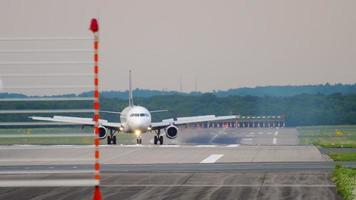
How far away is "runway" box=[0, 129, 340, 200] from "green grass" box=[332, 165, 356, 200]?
28cm

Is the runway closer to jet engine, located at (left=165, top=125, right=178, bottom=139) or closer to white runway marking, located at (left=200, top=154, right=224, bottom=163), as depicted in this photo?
white runway marking, located at (left=200, top=154, right=224, bottom=163)

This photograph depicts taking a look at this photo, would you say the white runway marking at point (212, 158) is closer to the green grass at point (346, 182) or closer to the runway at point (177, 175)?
the runway at point (177, 175)

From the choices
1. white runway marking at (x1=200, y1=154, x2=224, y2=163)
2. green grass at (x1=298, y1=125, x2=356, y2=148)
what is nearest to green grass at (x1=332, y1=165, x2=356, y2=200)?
white runway marking at (x1=200, y1=154, x2=224, y2=163)

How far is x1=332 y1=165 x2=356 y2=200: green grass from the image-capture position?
20561 mm

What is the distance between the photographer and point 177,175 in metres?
29.0

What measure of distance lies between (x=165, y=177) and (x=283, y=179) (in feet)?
13.9

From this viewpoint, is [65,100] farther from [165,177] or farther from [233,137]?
[233,137]

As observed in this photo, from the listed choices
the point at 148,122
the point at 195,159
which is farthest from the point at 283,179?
the point at 148,122

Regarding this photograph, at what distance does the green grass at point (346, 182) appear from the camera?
2056 centimetres

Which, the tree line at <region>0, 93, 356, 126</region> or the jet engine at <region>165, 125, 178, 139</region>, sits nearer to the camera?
the jet engine at <region>165, 125, 178, 139</region>

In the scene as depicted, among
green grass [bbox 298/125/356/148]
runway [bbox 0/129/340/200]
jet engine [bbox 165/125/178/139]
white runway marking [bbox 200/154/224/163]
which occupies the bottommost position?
green grass [bbox 298/125/356/148]

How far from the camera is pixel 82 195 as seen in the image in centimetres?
2123

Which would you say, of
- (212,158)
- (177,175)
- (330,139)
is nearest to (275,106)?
(330,139)

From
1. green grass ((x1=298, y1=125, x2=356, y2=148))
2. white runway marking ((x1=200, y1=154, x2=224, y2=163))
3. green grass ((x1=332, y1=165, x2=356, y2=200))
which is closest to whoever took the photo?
green grass ((x1=332, y1=165, x2=356, y2=200))
